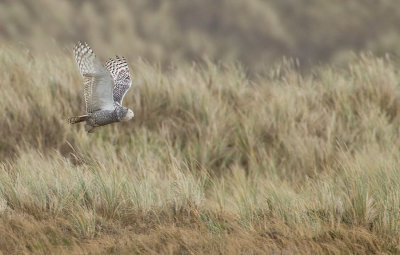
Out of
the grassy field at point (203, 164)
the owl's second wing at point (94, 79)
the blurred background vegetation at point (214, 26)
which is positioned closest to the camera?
the owl's second wing at point (94, 79)

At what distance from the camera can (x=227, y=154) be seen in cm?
794

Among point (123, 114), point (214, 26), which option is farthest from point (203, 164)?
point (214, 26)

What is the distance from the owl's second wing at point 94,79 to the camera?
4.77m

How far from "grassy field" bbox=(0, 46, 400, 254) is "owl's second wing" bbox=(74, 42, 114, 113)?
91 centimetres

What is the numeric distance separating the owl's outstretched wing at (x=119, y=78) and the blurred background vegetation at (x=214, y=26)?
1990 cm

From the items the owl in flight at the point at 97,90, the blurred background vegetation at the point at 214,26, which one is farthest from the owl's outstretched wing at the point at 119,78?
the blurred background vegetation at the point at 214,26

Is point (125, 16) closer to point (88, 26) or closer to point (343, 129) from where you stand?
point (88, 26)

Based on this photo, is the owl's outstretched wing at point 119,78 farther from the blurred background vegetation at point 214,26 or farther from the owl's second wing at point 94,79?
the blurred background vegetation at point 214,26

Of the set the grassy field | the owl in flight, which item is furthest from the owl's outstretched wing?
the grassy field

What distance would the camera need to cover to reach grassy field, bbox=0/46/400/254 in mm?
5234

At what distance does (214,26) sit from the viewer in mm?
29172

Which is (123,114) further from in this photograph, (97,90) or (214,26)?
(214,26)

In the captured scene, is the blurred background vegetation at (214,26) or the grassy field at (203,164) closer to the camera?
the grassy field at (203,164)

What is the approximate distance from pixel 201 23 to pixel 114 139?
21607 mm
